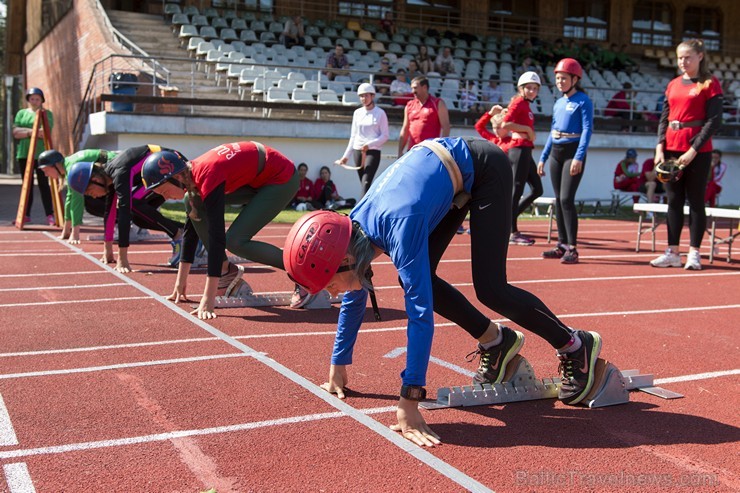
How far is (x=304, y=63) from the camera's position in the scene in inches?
906

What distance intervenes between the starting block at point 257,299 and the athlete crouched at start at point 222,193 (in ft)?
0.48

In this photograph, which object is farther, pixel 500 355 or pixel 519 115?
pixel 519 115

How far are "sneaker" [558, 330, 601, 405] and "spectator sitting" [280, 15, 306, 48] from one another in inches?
837

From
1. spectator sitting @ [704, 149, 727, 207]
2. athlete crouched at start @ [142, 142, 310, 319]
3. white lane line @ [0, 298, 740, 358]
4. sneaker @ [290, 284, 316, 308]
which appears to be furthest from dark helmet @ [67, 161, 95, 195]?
spectator sitting @ [704, 149, 727, 207]

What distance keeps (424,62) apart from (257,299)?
18041 millimetres

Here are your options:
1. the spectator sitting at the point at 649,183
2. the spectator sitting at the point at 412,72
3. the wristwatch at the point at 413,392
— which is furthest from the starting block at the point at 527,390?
the spectator sitting at the point at 412,72

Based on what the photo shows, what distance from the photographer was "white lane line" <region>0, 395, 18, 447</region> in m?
3.69

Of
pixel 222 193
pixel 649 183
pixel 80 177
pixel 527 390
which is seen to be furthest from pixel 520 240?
pixel 527 390

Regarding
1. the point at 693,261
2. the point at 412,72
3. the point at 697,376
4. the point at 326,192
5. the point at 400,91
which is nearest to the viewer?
the point at 697,376

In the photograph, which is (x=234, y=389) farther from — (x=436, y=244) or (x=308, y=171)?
(x=308, y=171)

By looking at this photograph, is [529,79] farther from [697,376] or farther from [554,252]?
[697,376]

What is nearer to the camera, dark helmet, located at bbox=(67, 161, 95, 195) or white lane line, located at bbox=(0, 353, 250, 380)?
white lane line, located at bbox=(0, 353, 250, 380)

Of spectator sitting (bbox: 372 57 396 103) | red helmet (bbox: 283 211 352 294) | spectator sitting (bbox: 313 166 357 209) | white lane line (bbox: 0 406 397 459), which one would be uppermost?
spectator sitting (bbox: 372 57 396 103)

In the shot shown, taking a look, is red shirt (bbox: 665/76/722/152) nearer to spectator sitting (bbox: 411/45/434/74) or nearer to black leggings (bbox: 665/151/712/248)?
black leggings (bbox: 665/151/712/248)
